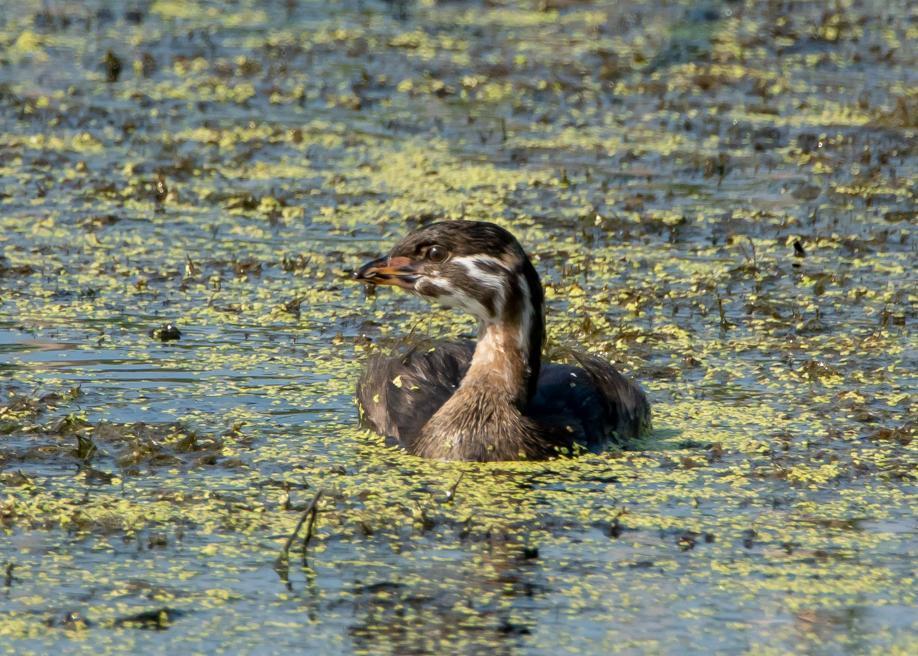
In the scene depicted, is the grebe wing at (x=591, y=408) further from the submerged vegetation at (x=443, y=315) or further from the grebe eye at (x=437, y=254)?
the grebe eye at (x=437, y=254)

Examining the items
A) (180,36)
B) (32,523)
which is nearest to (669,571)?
(32,523)

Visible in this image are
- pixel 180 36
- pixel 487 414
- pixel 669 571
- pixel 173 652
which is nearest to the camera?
pixel 173 652

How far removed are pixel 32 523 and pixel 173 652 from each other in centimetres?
168

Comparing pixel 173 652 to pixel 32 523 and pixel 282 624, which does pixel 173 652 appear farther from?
pixel 32 523

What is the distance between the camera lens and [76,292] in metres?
13.1

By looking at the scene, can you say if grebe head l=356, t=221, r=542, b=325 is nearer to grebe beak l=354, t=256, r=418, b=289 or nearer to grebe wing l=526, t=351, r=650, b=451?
grebe beak l=354, t=256, r=418, b=289

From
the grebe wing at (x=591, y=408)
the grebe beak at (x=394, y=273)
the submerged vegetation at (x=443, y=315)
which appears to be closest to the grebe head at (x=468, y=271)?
the grebe beak at (x=394, y=273)

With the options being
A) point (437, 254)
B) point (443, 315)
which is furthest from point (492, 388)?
point (443, 315)

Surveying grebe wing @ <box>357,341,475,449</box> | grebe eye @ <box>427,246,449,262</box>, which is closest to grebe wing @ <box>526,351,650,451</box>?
grebe wing @ <box>357,341,475,449</box>

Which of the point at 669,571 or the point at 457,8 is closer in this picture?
the point at 669,571

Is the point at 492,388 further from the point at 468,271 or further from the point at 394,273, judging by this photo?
the point at 394,273

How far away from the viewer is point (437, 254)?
10156 mm

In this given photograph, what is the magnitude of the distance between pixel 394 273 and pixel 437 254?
0.25 meters

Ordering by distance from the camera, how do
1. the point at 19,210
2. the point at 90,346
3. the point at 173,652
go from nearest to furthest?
the point at 173,652 < the point at 90,346 < the point at 19,210
